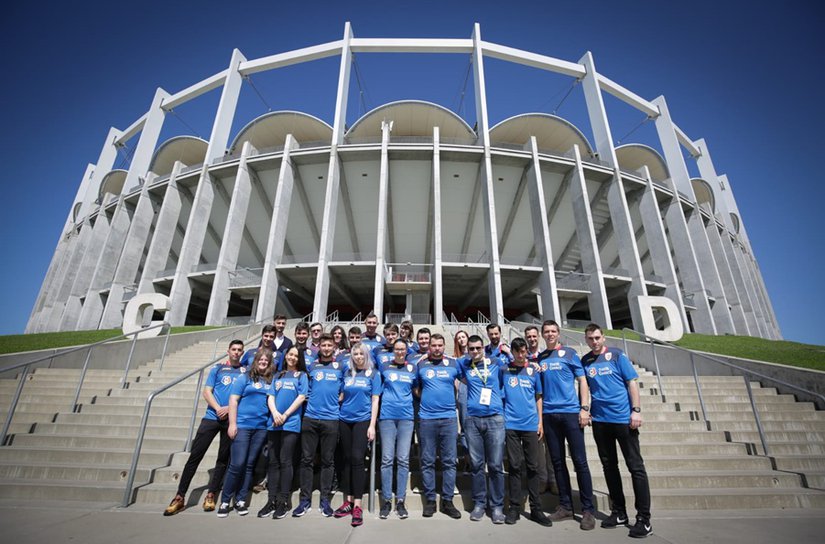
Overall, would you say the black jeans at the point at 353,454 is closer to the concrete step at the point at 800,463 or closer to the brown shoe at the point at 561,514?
the brown shoe at the point at 561,514

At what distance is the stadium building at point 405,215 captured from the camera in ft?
58.9

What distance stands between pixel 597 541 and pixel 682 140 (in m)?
35.9

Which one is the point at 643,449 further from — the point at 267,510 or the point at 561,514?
the point at 267,510

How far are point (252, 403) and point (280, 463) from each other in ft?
2.24

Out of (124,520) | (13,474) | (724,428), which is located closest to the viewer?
(124,520)

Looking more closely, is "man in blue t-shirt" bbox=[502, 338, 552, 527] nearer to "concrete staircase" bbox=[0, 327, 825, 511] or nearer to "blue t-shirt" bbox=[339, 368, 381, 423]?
"concrete staircase" bbox=[0, 327, 825, 511]

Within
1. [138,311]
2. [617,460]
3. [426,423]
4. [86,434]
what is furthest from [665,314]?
[138,311]

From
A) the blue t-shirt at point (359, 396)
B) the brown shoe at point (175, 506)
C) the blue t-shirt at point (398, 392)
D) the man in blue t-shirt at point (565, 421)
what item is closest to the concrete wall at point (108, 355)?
the brown shoe at point (175, 506)

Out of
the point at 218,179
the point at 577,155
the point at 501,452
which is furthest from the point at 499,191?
the point at 501,452

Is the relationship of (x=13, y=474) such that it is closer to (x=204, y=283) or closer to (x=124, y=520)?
(x=124, y=520)

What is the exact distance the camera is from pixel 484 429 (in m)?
3.35

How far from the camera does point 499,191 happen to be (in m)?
21.9

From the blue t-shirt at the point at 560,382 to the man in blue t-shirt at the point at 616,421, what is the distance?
15 cm

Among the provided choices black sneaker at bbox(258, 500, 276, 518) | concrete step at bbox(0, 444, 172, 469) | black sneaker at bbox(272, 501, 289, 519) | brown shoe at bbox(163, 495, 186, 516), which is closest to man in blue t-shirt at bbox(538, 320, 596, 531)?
black sneaker at bbox(272, 501, 289, 519)
